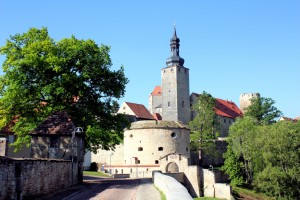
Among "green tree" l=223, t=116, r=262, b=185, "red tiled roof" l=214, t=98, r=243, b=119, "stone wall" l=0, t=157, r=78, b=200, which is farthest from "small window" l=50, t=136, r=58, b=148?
"red tiled roof" l=214, t=98, r=243, b=119

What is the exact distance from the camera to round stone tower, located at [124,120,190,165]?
50.2 meters

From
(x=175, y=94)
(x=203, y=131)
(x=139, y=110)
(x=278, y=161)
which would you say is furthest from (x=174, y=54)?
(x=278, y=161)

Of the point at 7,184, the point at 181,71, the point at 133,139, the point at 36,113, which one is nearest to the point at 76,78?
the point at 36,113

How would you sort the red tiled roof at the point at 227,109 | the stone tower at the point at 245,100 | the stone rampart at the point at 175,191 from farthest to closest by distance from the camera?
the stone tower at the point at 245,100, the red tiled roof at the point at 227,109, the stone rampart at the point at 175,191

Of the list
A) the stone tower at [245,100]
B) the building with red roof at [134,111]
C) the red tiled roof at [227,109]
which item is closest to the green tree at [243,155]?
the building with red roof at [134,111]

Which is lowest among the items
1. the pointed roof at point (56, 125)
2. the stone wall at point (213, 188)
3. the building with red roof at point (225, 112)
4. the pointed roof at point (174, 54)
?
the stone wall at point (213, 188)

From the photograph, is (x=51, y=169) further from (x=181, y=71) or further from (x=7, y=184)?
(x=181, y=71)

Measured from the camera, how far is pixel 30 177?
1611 cm

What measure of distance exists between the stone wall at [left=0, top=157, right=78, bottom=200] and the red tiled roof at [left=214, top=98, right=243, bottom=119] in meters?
70.2

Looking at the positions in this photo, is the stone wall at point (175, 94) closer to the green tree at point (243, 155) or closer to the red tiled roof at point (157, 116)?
the red tiled roof at point (157, 116)

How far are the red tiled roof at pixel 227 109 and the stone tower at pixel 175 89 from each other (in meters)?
16.4

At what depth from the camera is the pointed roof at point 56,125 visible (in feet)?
80.8

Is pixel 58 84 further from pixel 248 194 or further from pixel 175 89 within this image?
pixel 175 89

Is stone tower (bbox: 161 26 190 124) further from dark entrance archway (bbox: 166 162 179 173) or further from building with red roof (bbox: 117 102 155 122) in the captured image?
dark entrance archway (bbox: 166 162 179 173)
